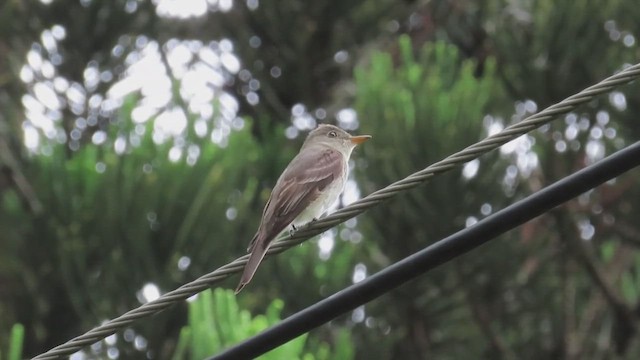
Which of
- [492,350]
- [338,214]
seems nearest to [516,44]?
[492,350]

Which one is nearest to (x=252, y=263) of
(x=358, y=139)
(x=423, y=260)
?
(x=423, y=260)

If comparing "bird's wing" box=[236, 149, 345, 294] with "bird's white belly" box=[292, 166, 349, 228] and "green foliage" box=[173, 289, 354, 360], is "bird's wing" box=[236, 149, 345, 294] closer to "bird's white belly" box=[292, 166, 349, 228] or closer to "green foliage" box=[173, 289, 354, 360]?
"bird's white belly" box=[292, 166, 349, 228]

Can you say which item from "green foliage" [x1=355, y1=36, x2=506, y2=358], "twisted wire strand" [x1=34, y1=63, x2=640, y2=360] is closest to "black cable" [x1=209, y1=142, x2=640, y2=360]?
"twisted wire strand" [x1=34, y1=63, x2=640, y2=360]

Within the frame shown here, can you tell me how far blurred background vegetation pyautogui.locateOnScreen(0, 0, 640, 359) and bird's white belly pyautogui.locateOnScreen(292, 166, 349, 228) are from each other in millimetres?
1295

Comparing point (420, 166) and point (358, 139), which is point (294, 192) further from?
point (420, 166)

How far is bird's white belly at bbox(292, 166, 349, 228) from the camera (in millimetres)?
5410

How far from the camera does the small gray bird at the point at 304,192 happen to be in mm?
4969

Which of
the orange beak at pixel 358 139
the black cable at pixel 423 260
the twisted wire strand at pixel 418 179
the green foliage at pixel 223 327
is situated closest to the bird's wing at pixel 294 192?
the orange beak at pixel 358 139

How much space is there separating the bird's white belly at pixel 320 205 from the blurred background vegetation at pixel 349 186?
4.25ft

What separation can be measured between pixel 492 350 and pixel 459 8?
2.91 meters

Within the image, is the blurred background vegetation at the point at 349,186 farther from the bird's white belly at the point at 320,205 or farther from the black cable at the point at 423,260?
the black cable at the point at 423,260

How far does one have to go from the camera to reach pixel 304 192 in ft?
17.7

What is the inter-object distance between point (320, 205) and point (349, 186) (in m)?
2.71

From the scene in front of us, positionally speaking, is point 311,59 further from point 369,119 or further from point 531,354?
point 531,354
